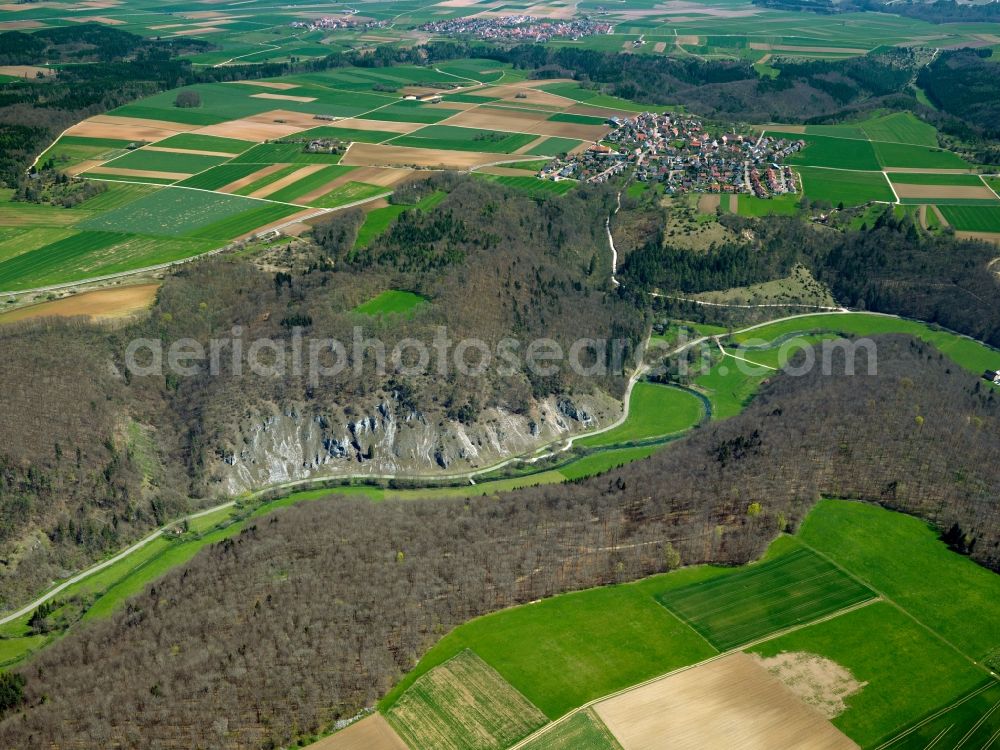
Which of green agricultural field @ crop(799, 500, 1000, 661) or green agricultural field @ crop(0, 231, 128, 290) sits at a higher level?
green agricultural field @ crop(0, 231, 128, 290)

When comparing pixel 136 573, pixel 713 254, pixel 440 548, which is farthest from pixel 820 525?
pixel 713 254

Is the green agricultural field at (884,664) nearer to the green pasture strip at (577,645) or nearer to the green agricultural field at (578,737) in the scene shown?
the green pasture strip at (577,645)

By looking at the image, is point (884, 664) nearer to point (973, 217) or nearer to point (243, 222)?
point (243, 222)

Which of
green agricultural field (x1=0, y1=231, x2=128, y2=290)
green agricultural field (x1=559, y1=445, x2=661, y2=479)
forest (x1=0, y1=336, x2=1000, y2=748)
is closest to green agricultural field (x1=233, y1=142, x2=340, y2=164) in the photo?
green agricultural field (x1=0, y1=231, x2=128, y2=290)

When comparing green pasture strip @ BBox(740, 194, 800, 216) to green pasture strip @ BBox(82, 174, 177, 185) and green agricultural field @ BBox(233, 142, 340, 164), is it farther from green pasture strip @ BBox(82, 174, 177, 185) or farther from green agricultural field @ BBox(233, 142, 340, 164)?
green pasture strip @ BBox(82, 174, 177, 185)

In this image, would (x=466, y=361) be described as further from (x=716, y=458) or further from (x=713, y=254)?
(x=713, y=254)
